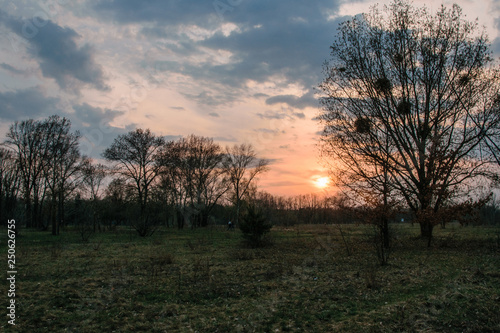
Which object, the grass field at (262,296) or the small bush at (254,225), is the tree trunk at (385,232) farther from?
the small bush at (254,225)

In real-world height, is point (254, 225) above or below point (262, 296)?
above

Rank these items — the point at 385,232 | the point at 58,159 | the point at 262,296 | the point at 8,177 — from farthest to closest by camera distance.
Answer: the point at 8,177 → the point at 58,159 → the point at 385,232 → the point at 262,296

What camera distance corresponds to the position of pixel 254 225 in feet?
56.8

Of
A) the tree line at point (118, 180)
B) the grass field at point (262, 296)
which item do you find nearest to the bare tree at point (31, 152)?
the tree line at point (118, 180)

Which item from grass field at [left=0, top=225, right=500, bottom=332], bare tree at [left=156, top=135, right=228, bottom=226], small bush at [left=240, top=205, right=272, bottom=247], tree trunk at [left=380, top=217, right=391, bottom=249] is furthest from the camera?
bare tree at [left=156, top=135, right=228, bottom=226]

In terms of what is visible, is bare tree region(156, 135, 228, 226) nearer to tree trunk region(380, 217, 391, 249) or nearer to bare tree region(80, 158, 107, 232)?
bare tree region(80, 158, 107, 232)

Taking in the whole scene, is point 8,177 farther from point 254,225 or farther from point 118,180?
point 254,225

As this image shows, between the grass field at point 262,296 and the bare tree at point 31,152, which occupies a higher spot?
the bare tree at point 31,152

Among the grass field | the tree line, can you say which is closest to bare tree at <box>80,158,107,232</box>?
the tree line

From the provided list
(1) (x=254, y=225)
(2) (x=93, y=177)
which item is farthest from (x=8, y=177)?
(1) (x=254, y=225)

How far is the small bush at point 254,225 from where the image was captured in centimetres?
1728

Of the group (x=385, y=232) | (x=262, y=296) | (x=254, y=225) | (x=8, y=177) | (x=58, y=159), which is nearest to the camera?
(x=262, y=296)

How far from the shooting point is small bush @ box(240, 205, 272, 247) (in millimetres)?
17281

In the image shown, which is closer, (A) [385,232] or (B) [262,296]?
(B) [262,296]
